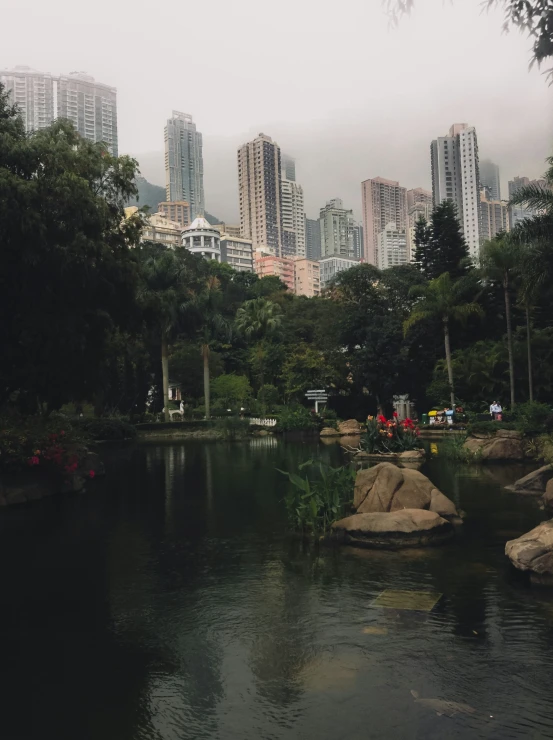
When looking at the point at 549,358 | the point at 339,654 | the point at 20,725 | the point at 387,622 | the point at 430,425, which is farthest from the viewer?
the point at 549,358

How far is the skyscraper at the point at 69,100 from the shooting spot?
147 m

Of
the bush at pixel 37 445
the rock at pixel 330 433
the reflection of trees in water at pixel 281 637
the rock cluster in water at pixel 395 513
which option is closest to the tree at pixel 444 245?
the rock at pixel 330 433

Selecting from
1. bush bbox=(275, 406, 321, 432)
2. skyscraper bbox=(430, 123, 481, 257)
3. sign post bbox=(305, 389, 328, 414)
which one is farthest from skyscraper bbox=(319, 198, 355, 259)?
bush bbox=(275, 406, 321, 432)

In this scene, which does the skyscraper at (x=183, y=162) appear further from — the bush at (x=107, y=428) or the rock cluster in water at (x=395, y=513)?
the rock cluster in water at (x=395, y=513)

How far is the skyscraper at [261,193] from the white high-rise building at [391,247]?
3238cm

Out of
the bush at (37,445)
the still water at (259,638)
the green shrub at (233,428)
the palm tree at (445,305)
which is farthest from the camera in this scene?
the palm tree at (445,305)

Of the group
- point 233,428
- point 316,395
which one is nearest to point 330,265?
point 316,395

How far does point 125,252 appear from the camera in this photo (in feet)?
64.2

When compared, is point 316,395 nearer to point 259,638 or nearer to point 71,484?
point 71,484

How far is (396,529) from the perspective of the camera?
367 inches

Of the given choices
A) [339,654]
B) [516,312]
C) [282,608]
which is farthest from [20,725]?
[516,312]

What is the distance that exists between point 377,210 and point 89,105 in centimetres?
7513

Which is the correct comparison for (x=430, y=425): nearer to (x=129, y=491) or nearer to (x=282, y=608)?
(x=129, y=491)

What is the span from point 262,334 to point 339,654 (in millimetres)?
43698
